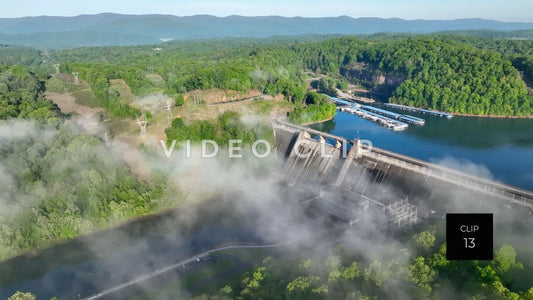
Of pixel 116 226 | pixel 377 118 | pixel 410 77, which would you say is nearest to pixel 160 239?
pixel 116 226

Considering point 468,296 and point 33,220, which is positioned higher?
point 468,296

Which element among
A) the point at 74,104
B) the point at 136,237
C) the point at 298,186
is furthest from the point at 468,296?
the point at 74,104

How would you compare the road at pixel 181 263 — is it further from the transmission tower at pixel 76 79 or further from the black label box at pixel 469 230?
the transmission tower at pixel 76 79

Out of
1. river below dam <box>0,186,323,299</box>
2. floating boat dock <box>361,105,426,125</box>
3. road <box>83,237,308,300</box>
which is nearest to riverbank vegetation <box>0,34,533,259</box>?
river below dam <box>0,186,323,299</box>

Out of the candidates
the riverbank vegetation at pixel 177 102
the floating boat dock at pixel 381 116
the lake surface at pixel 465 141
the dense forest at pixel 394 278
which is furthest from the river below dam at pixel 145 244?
the floating boat dock at pixel 381 116

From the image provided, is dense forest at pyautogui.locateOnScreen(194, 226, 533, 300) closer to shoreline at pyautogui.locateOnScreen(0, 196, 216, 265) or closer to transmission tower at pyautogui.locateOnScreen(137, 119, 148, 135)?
shoreline at pyautogui.locateOnScreen(0, 196, 216, 265)

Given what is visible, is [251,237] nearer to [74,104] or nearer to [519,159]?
[519,159]
